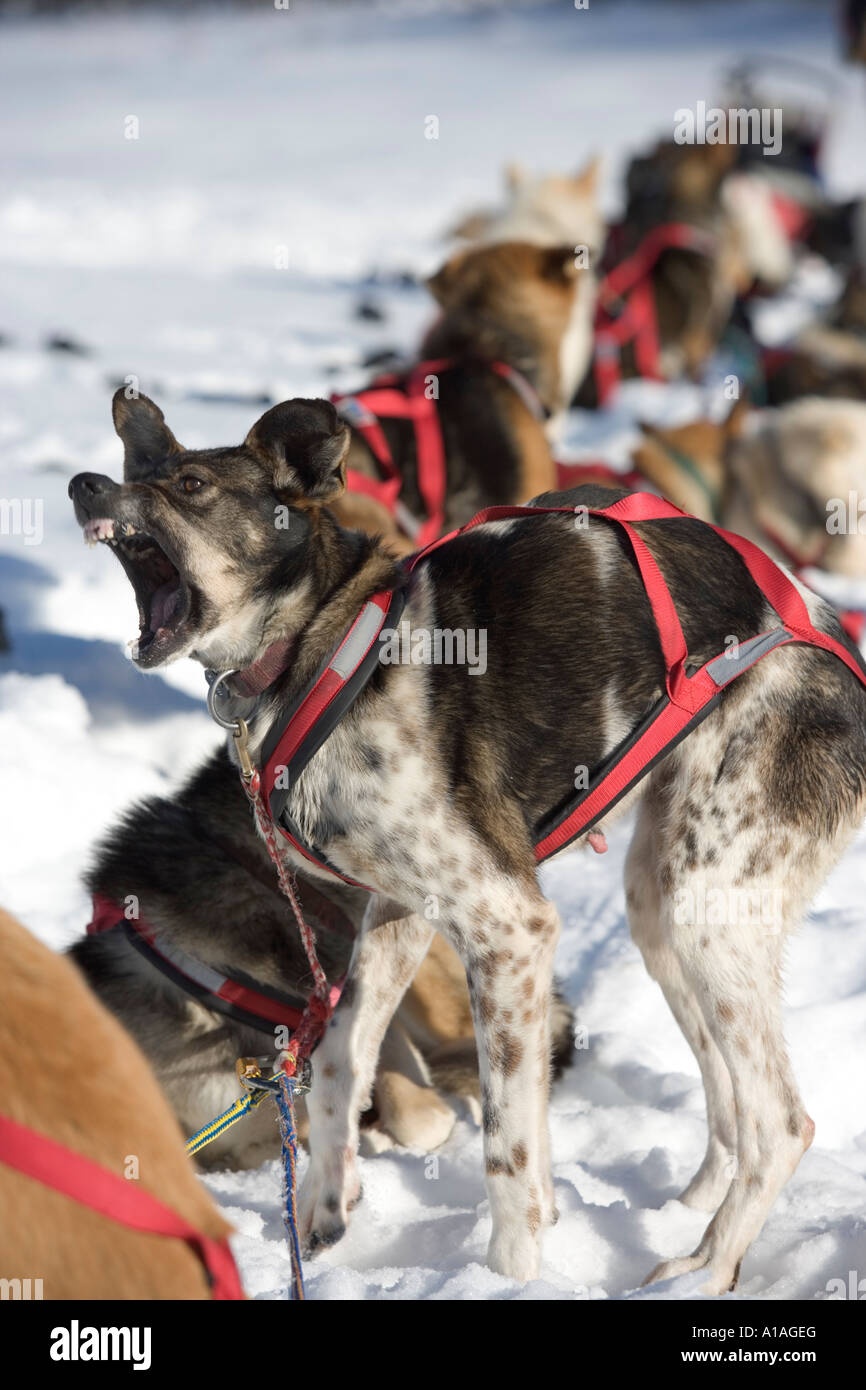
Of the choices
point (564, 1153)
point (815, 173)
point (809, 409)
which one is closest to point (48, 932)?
point (564, 1153)

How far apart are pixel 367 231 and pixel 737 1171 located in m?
15.4

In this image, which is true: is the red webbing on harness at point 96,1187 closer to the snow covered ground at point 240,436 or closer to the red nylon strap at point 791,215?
the snow covered ground at point 240,436

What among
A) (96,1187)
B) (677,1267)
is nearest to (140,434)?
(96,1187)

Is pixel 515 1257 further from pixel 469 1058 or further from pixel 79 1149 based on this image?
pixel 79 1149

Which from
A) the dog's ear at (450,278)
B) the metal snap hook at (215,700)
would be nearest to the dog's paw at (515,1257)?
the metal snap hook at (215,700)

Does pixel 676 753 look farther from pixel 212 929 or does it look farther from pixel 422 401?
pixel 422 401

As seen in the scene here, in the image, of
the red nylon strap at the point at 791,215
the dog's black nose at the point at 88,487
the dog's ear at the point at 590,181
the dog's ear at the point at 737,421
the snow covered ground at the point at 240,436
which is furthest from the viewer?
the red nylon strap at the point at 791,215

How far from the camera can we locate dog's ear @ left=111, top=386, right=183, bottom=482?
8.64 feet

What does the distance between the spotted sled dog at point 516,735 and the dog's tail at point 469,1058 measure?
0.70m

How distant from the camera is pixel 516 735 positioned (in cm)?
250

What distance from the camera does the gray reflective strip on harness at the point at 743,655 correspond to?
253 centimetres

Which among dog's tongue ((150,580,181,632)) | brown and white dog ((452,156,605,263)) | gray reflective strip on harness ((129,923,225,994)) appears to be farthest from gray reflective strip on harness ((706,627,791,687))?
brown and white dog ((452,156,605,263))
